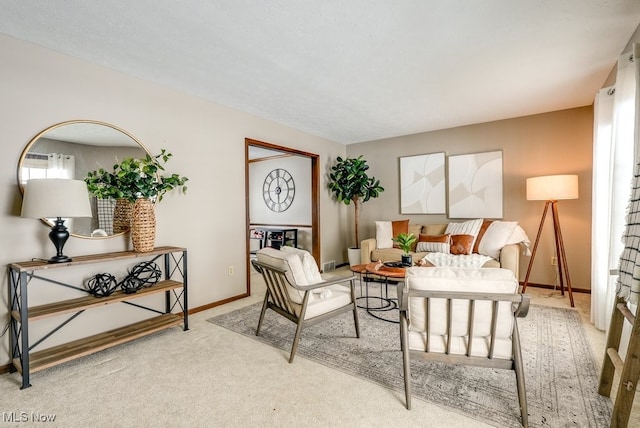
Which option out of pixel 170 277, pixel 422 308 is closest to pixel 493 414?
pixel 422 308

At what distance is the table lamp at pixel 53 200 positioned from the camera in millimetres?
2088

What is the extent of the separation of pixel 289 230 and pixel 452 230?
132 inches

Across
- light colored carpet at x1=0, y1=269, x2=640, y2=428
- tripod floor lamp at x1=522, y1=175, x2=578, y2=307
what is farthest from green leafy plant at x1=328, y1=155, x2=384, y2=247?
light colored carpet at x1=0, y1=269, x2=640, y2=428

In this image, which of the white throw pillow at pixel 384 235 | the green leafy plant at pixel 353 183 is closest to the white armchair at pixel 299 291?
the white throw pillow at pixel 384 235

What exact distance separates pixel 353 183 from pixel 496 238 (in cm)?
243

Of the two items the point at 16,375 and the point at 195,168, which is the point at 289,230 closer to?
the point at 195,168

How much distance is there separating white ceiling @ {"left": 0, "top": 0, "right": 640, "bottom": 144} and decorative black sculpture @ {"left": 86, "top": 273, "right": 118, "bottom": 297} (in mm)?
1885

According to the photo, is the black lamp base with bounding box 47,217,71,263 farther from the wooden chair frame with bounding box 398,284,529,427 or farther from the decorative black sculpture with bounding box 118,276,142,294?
the wooden chair frame with bounding box 398,284,529,427

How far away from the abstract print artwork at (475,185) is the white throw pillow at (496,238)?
22.1 inches

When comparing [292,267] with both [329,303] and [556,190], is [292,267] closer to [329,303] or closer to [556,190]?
[329,303]

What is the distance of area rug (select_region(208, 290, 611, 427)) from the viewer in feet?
5.61

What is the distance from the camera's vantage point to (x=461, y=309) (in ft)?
5.52

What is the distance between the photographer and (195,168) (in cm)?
345

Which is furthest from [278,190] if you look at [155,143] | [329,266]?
[155,143]
